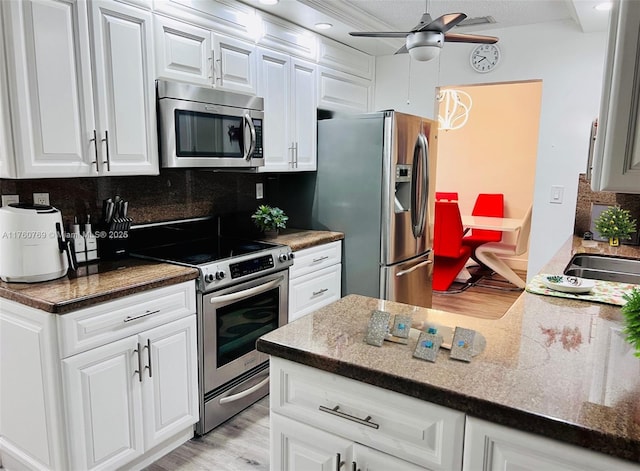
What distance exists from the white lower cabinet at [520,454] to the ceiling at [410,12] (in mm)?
2585

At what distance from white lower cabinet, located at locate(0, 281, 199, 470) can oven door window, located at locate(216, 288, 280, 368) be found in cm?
22

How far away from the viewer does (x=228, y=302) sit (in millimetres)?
2402

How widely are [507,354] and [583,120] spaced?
2.85m

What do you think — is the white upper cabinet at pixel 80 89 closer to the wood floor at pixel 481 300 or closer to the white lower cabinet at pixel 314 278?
the white lower cabinet at pixel 314 278

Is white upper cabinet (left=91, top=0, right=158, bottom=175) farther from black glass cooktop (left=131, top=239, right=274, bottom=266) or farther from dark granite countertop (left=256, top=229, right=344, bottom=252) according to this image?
dark granite countertop (left=256, top=229, right=344, bottom=252)

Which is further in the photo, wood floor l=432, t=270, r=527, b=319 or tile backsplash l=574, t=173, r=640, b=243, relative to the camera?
wood floor l=432, t=270, r=527, b=319

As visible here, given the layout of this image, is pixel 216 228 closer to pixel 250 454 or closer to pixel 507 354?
pixel 250 454

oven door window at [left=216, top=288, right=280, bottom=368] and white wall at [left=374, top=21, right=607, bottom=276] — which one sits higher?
white wall at [left=374, top=21, right=607, bottom=276]

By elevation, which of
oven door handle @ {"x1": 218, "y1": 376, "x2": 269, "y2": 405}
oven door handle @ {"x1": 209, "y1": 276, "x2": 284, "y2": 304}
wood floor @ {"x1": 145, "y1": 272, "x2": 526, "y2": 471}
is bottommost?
wood floor @ {"x1": 145, "y1": 272, "x2": 526, "y2": 471}

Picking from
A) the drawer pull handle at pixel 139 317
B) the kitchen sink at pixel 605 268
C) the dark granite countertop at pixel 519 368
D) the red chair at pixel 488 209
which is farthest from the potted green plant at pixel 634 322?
the red chair at pixel 488 209

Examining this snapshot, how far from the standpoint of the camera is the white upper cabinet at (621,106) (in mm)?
970

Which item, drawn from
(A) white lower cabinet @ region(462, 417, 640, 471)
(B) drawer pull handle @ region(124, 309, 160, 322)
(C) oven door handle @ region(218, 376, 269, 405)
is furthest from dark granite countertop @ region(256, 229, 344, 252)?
(A) white lower cabinet @ region(462, 417, 640, 471)

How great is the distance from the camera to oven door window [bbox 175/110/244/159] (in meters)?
2.42

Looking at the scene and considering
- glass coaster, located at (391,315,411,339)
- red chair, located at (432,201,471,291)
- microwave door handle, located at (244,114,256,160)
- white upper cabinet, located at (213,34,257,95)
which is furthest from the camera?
red chair, located at (432,201,471,291)
